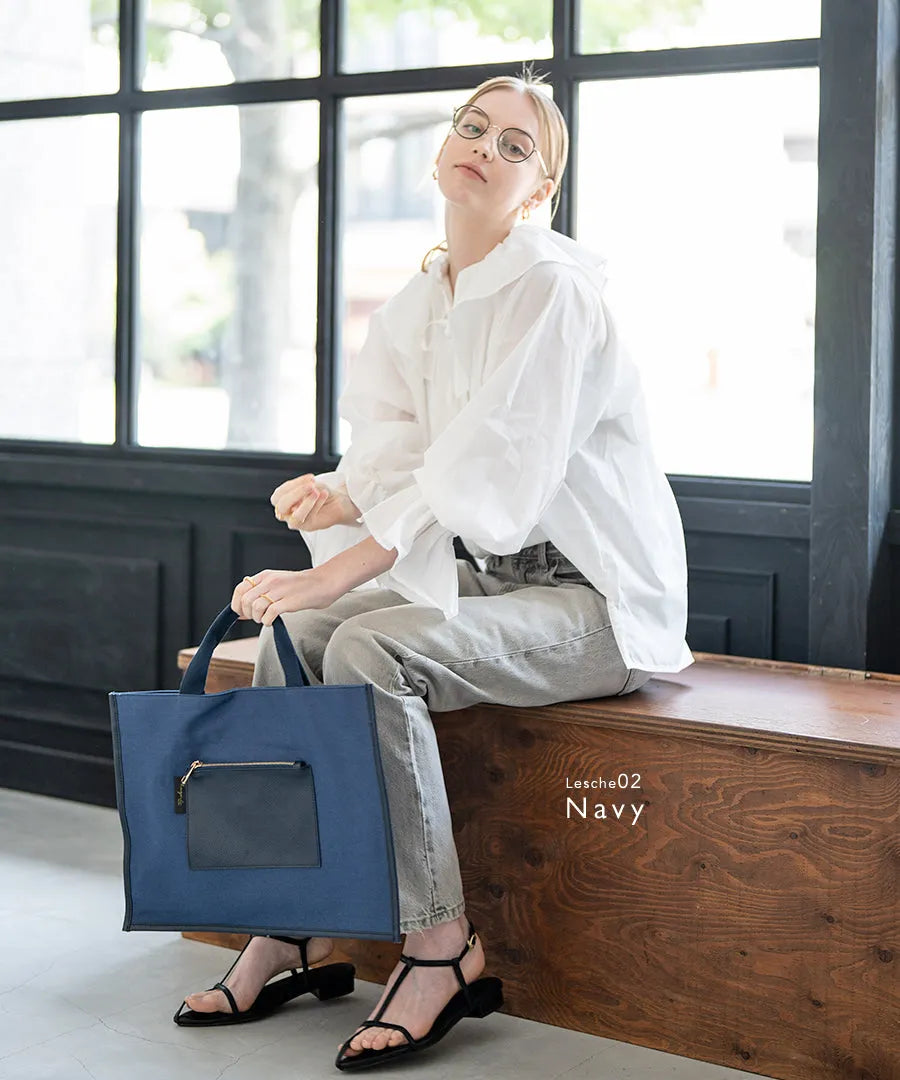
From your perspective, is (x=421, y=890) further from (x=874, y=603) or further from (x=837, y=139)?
(x=837, y=139)

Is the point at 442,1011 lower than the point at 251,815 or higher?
Result: lower

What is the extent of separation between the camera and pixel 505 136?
2.41m

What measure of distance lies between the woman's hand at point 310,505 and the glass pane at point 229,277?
1.01 meters

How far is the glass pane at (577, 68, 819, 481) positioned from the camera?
2822 mm

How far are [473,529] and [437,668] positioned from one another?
219 mm

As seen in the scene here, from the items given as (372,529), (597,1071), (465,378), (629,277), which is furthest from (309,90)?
(597,1071)

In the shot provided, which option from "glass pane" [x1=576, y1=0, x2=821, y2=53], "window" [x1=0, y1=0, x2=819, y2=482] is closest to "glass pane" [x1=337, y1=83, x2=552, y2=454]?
"window" [x1=0, y1=0, x2=819, y2=482]

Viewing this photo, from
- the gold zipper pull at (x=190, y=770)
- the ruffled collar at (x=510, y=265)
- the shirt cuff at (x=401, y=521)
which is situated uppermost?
the ruffled collar at (x=510, y=265)

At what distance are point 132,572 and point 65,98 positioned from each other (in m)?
1.19

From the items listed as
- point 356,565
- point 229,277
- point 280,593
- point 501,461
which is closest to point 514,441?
point 501,461

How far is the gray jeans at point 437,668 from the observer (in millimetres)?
2162

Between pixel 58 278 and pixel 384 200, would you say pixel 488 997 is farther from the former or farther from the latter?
pixel 58 278

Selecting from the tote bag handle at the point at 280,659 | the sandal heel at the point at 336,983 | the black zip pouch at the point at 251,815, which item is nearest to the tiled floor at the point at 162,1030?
the sandal heel at the point at 336,983

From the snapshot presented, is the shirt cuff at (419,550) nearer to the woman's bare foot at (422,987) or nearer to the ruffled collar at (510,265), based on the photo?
the ruffled collar at (510,265)
